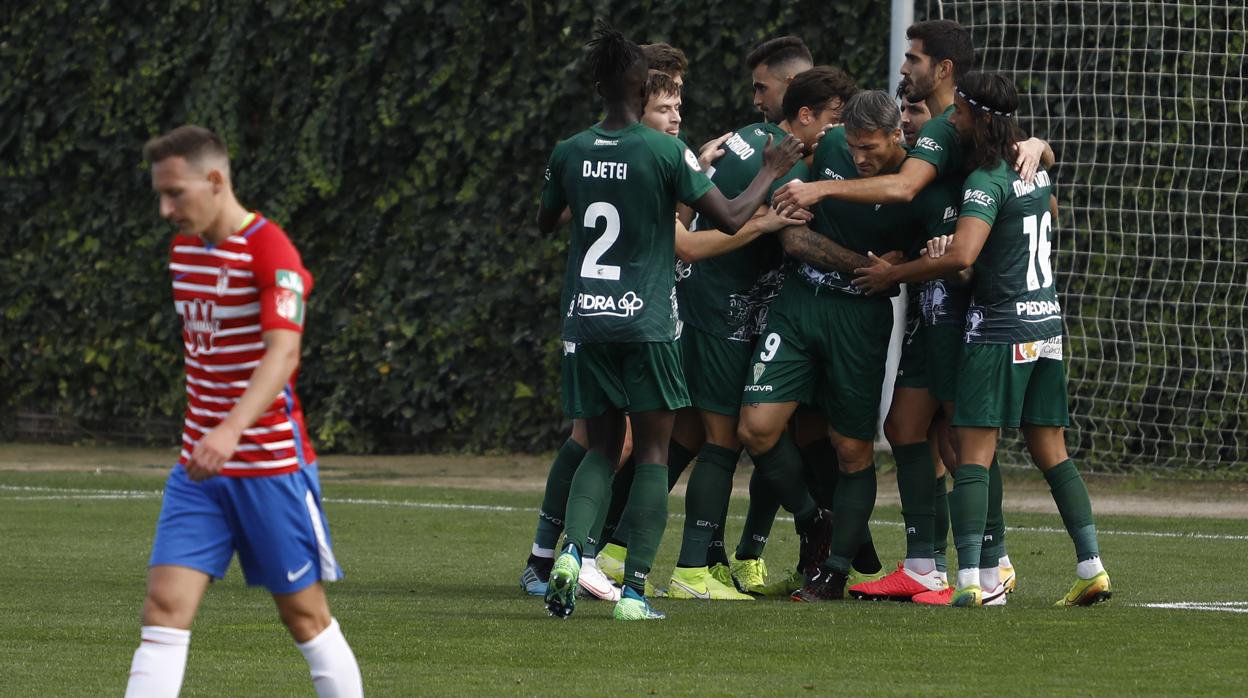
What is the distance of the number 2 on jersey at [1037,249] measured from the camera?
7.50 m

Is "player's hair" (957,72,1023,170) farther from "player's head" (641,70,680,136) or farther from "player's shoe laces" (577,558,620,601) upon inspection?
"player's shoe laces" (577,558,620,601)

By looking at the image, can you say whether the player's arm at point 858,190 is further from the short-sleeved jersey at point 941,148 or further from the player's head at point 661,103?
the player's head at point 661,103

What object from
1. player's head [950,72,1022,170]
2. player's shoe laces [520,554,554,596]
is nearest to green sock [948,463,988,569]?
player's head [950,72,1022,170]

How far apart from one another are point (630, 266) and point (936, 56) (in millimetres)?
1731

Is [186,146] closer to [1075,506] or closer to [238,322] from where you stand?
[238,322]

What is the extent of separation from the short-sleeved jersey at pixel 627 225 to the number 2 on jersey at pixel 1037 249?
4.39 ft

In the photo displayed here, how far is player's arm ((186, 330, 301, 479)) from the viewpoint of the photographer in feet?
14.4

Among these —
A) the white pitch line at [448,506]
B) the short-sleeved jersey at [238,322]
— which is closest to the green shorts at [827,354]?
the white pitch line at [448,506]

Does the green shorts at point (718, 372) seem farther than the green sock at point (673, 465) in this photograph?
No

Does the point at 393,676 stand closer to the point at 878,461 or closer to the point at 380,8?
the point at 878,461

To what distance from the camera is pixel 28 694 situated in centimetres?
540

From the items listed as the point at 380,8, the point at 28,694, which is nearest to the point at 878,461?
the point at 380,8

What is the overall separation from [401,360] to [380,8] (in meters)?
2.65

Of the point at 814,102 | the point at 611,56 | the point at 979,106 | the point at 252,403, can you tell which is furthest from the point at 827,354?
the point at 252,403
